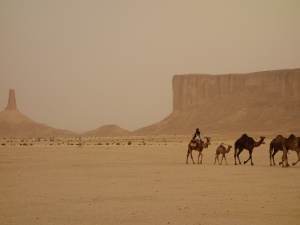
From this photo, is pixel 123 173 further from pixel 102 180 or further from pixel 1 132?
pixel 1 132

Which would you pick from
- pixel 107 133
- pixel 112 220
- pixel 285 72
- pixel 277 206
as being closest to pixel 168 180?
pixel 277 206

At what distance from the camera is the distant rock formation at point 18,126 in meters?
167

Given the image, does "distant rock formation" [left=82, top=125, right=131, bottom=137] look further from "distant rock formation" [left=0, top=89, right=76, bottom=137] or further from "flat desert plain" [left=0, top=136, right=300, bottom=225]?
"flat desert plain" [left=0, top=136, right=300, bottom=225]

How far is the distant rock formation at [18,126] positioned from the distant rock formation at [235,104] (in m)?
38.7

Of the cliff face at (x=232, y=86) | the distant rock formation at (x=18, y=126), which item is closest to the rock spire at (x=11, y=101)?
the distant rock formation at (x=18, y=126)

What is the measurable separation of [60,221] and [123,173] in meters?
10.8

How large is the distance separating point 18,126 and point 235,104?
80.1m

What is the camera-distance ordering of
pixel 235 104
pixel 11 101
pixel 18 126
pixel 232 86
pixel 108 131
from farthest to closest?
1. pixel 11 101
2. pixel 18 126
3. pixel 108 131
4. pixel 232 86
5. pixel 235 104

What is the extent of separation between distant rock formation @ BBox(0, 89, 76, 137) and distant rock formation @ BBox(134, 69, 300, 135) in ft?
127

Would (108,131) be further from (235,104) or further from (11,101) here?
(235,104)

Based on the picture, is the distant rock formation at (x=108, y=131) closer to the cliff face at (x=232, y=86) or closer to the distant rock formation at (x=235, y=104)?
the distant rock formation at (x=235, y=104)

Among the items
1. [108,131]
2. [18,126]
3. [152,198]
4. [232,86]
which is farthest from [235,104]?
[152,198]

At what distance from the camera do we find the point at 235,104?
432 ft

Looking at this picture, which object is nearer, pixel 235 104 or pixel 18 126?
pixel 235 104
